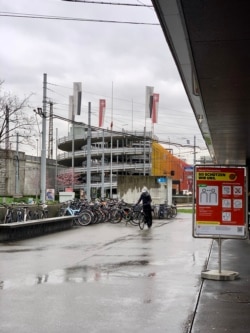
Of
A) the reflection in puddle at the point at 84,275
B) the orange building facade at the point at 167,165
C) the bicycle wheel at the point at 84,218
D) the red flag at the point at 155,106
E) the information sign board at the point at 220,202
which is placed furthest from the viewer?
the orange building facade at the point at 167,165

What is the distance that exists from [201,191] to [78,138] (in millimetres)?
80662

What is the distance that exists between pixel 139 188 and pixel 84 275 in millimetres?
26591

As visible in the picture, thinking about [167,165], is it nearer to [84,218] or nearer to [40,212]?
[84,218]

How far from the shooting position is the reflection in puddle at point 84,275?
28.8ft

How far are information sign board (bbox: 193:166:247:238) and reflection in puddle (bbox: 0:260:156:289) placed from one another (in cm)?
138

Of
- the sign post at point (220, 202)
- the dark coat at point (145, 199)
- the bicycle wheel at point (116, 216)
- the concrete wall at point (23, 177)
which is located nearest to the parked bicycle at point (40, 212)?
the bicycle wheel at point (116, 216)

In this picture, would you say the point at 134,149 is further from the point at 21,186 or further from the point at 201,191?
the point at 201,191

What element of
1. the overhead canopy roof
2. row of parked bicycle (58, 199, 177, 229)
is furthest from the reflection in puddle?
row of parked bicycle (58, 199, 177, 229)

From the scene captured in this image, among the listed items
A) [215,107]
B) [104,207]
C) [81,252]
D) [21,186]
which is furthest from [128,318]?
[21,186]

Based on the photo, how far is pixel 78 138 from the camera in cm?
8981

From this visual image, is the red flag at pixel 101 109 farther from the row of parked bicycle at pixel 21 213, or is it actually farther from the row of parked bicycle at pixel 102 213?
the row of parked bicycle at pixel 21 213

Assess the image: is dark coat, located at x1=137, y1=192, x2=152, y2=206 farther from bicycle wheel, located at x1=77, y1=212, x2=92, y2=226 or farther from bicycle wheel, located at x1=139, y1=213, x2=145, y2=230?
bicycle wheel, located at x1=77, y1=212, x2=92, y2=226

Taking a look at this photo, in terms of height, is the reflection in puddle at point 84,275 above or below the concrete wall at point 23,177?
below

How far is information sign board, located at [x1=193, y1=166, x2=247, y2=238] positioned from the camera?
974 cm
